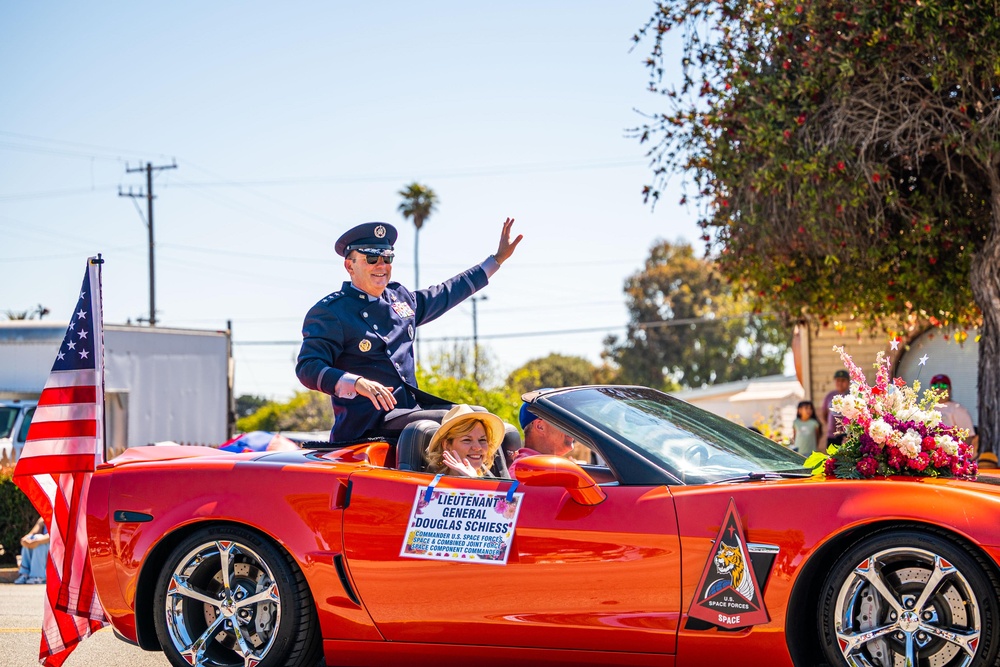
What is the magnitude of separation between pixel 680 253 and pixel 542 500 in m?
50.2

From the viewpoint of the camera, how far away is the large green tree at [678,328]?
5206cm

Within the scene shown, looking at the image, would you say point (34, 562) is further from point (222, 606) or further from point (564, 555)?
point (564, 555)

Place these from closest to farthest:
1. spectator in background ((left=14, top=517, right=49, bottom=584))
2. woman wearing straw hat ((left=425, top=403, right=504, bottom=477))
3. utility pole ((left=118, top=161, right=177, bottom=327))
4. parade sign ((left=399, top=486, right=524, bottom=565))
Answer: parade sign ((left=399, top=486, right=524, bottom=565))
woman wearing straw hat ((left=425, top=403, right=504, bottom=477))
spectator in background ((left=14, top=517, right=49, bottom=584))
utility pole ((left=118, top=161, right=177, bottom=327))

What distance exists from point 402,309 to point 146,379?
557 inches

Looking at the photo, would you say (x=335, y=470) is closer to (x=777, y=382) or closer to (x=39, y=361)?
(x=39, y=361)

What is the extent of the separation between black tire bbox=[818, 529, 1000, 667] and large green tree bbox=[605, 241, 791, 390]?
155 ft

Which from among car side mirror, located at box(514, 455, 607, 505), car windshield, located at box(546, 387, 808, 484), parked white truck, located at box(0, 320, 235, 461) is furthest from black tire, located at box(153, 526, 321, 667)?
parked white truck, located at box(0, 320, 235, 461)

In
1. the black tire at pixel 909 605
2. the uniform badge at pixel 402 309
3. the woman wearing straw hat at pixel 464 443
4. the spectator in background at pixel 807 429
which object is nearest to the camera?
the black tire at pixel 909 605

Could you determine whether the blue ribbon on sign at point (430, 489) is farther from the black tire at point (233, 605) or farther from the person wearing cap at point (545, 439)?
the person wearing cap at point (545, 439)

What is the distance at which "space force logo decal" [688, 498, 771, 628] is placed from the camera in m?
3.85

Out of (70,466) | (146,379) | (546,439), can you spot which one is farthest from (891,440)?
(146,379)

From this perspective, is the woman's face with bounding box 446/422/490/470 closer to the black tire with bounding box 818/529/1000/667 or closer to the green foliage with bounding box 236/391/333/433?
the black tire with bounding box 818/529/1000/667

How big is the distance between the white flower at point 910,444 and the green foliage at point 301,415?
168 ft

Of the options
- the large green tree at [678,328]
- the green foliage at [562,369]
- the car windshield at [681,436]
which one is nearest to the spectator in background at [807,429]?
the car windshield at [681,436]
